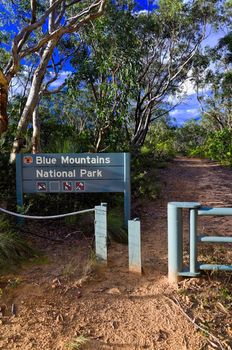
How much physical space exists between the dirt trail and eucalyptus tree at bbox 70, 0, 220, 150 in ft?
15.1

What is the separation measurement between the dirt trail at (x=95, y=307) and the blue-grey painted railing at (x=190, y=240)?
0.23m

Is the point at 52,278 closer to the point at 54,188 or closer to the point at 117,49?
the point at 54,188

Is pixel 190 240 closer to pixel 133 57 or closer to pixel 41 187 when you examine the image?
pixel 41 187

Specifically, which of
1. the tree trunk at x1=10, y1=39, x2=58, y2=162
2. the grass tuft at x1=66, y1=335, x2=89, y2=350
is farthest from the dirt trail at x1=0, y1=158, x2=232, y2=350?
the tree trunk at x1=10, y1=39, x2=58, y2=162

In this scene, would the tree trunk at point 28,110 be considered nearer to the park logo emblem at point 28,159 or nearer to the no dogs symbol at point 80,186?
Result: the park logo emblem at point 28,159

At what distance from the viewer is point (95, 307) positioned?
3357 mm

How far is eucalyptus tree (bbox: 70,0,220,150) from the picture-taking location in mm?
8133

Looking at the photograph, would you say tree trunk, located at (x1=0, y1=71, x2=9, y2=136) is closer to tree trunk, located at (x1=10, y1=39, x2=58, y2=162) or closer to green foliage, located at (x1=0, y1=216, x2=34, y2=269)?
tree trunk, located at (x1=10, y1=39, x2=58, y2=162)

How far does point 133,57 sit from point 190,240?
5.58 meters

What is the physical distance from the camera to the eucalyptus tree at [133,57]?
320 inches

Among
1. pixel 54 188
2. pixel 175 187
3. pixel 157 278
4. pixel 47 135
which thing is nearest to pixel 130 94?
pixel 175 187

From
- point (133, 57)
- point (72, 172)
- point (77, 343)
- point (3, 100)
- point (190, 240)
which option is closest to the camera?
point (77, 343)

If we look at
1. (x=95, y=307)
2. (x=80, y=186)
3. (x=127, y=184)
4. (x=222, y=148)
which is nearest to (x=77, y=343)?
(x=95, y=307)

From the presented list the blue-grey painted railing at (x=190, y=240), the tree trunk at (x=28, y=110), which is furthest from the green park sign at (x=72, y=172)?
the blue-grey painted railing at (x=190, y=240)
